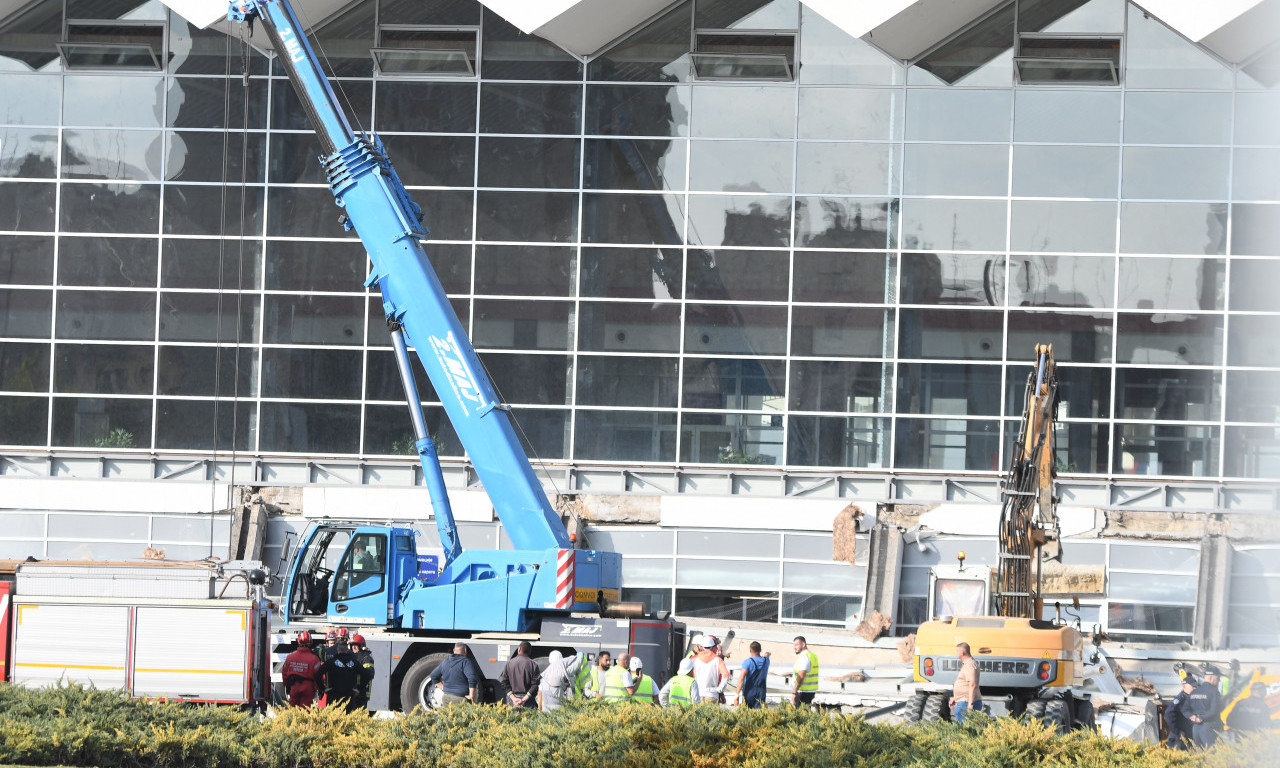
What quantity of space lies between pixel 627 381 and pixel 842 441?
434cm

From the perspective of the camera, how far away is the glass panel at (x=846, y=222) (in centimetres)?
2667

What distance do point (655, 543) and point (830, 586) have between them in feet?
11.3

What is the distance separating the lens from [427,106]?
27500 mm

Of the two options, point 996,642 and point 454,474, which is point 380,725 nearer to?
point 996,642

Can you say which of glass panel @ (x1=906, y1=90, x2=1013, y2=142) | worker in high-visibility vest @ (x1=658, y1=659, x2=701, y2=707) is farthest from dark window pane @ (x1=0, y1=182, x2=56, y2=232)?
worker in high-visibility vest @ (x1=658, y1=659, x2=701, y2=707)

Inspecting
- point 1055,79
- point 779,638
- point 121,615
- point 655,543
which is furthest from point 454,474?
point 1055,79

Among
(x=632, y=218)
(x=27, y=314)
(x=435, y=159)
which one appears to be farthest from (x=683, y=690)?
(x=27, y=314)

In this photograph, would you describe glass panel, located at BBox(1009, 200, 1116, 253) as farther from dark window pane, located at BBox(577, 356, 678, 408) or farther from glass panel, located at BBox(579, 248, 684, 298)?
dark window pane, located at BBox(577, 356, 678, 408)

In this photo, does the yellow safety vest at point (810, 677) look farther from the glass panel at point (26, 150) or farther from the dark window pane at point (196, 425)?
the glass panel at point (26, 150)

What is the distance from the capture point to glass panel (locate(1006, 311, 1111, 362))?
86.7 ft

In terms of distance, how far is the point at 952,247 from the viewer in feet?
87.3

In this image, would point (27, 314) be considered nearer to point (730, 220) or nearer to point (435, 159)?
point (435, 159)

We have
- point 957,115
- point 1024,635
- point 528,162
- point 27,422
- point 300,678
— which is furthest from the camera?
point 27,422

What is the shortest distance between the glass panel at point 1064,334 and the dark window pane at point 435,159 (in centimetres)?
1021
